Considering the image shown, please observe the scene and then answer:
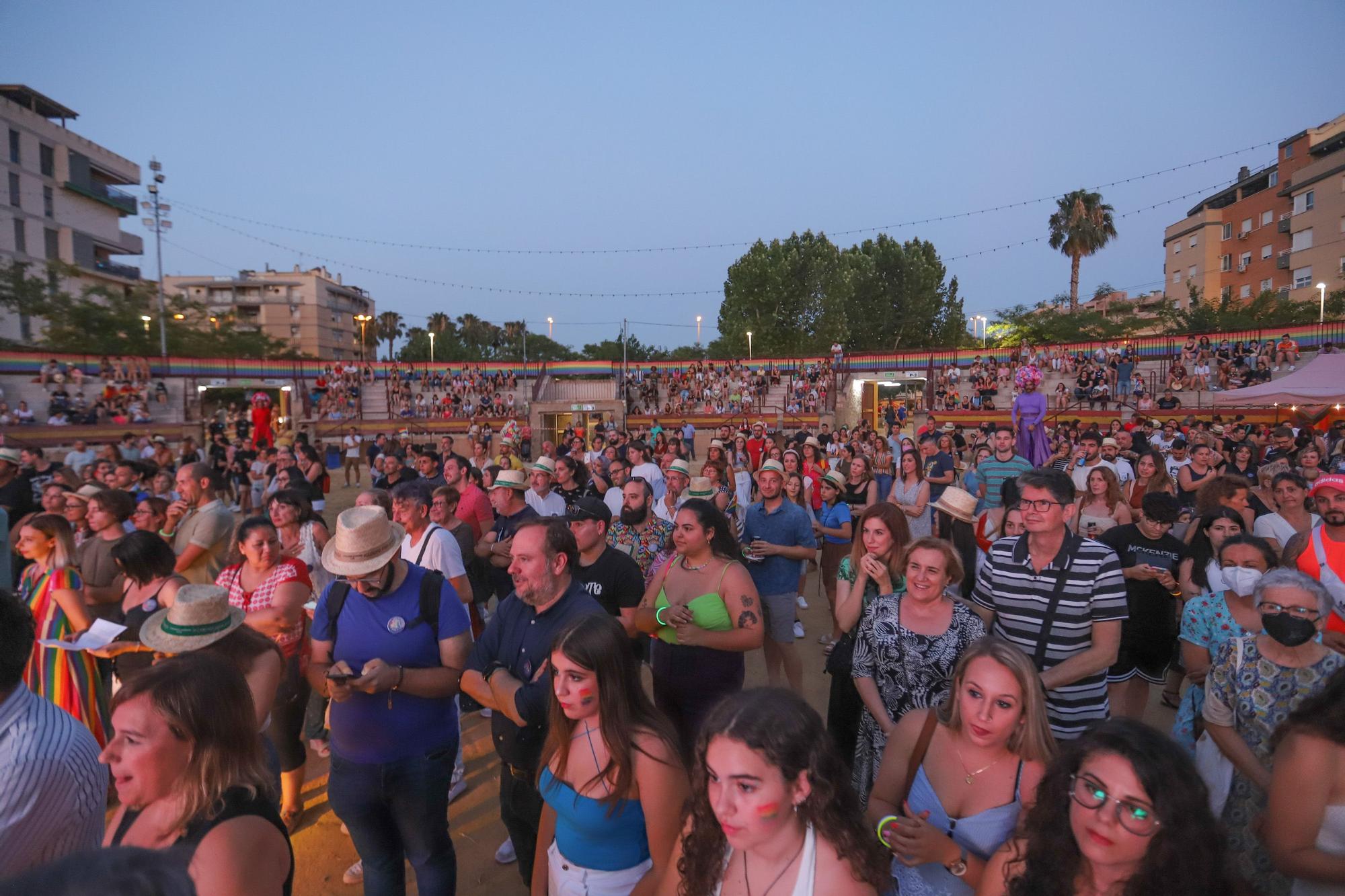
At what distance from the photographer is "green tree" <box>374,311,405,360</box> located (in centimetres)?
7606

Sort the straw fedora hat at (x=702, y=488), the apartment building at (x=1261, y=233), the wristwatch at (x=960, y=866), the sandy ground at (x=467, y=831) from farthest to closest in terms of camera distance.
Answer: the apartment building at (x=1261, y=233) < the straw fedora hat at (x=702, y=488) < the sandy ground at (x=467, y=831) < the wristwatch at (x=960, y=866)

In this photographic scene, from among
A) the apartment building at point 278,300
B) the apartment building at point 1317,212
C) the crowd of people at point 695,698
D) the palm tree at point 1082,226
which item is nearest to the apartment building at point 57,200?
the apartment building at point 278,300

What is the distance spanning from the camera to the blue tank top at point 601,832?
2.07 metres

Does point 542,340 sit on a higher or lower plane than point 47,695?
higher

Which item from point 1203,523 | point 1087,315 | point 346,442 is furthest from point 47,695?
point 1087,315

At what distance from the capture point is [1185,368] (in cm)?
2173

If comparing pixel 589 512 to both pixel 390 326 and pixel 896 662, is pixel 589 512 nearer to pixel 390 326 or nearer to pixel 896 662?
pixel 896 662

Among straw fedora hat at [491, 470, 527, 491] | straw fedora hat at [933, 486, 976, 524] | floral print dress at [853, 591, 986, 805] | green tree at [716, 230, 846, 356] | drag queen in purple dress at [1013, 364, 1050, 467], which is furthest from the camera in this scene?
green tree at [716, 230, 846, 356]

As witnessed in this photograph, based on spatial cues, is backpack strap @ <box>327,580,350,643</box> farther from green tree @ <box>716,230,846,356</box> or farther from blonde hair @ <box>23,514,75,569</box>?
green tree @ <box>716,230,846,356</box>

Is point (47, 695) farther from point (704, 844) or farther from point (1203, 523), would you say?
point (1203, 523)

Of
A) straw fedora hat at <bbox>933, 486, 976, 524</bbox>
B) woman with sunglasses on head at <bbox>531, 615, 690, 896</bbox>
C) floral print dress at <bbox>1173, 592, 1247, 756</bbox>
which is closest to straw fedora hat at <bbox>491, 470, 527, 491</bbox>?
straw fedora hat at <bbox>933, 486, 976, 524</bbox>

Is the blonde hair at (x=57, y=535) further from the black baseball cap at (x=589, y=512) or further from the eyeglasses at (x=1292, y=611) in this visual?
the eyeglasses at (x=1292, y=611)

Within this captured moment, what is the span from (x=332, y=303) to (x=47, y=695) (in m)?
82.5

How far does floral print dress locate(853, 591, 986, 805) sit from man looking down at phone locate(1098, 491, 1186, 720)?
1713 millimetres
